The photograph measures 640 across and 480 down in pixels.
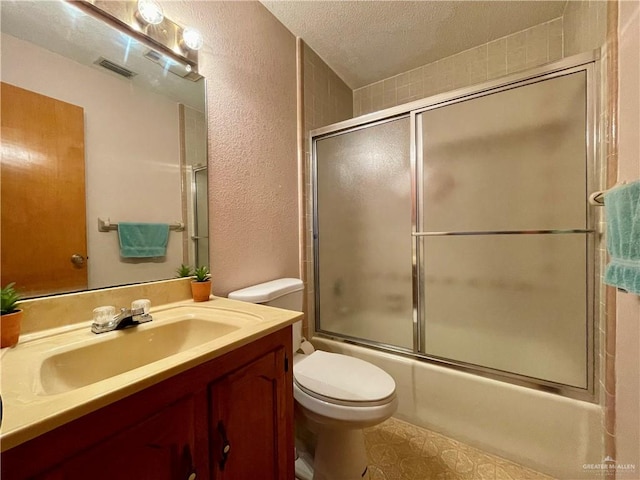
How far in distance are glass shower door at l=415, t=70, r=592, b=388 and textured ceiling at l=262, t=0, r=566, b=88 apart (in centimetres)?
60

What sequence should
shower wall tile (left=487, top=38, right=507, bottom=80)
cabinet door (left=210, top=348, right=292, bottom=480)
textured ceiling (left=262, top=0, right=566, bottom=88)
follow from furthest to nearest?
1. shower wall tile (left=487, top=38, right=507, bottom=80)
2. textured ceiling (left=262, top=0, right=566, bottom=88)
3. cabinet door (left=210, top=348, right=292, bottom=480)

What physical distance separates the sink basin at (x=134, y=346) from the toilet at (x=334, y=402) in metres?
0.28

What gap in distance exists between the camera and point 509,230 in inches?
52.4

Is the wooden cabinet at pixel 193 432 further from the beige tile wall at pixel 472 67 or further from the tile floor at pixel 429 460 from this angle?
the beige tile wall at pixel 472 67

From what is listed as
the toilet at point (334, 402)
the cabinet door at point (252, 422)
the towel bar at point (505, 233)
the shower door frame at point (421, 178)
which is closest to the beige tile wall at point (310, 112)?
the shower door frame at point (421, 178)

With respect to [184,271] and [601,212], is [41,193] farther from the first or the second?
[601,212]

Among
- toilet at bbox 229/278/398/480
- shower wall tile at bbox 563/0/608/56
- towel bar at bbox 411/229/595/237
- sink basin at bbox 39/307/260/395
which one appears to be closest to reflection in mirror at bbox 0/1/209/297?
sink basin at bbox 39/307/260/395

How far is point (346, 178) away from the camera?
1833mm

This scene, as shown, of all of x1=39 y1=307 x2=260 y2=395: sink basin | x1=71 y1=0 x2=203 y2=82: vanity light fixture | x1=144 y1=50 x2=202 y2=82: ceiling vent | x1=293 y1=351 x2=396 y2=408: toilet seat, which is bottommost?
x1=293 y1=351 x2=396 y2=408: toilet seat

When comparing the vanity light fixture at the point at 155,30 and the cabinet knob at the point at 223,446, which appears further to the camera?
the vanity light fixture at the point at 155,30

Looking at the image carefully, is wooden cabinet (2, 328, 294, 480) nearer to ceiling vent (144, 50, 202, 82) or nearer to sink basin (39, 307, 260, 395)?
sink basin (39, 307, 260, 395)

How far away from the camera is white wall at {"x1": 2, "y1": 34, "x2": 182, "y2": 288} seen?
775 mm

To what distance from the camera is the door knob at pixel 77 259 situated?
83cm

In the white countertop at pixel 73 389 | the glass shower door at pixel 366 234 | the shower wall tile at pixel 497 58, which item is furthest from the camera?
the shower wall tile at pixel 497 58
